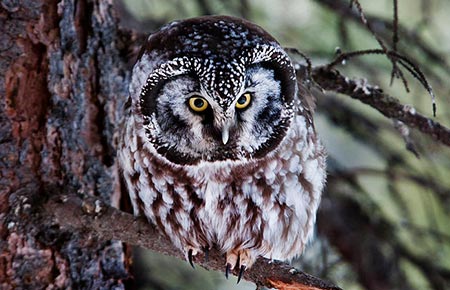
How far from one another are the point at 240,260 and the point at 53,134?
775 millimetres

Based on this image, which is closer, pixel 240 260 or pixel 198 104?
pixel 198 104

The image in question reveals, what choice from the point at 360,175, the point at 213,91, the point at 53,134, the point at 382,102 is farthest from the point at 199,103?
the point at 360,175

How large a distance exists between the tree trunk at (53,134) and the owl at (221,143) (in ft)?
0.52

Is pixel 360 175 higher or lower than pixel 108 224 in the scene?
higher

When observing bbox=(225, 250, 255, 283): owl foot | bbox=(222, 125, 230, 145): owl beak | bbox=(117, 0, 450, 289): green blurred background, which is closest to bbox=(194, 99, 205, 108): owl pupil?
bbox=(222, 125, 230, 145): owl beak

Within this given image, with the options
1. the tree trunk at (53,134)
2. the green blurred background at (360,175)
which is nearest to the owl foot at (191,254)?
the tree trunk at (53,134)

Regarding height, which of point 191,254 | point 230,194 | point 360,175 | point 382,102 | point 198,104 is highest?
point 382,102

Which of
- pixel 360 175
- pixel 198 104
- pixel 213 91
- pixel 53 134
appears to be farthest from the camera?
pixel 360 175

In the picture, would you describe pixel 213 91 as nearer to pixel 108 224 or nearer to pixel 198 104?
pixel 198 104

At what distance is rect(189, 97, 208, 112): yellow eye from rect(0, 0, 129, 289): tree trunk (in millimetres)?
510

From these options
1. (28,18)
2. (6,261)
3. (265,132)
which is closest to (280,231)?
(265,132)

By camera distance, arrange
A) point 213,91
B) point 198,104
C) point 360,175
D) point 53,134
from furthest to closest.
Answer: point 360,175 < point 53,134 < point 198,104 < point 213,91

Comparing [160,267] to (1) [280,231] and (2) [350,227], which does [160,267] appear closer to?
(2) [350,227]

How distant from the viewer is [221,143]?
2312mm
